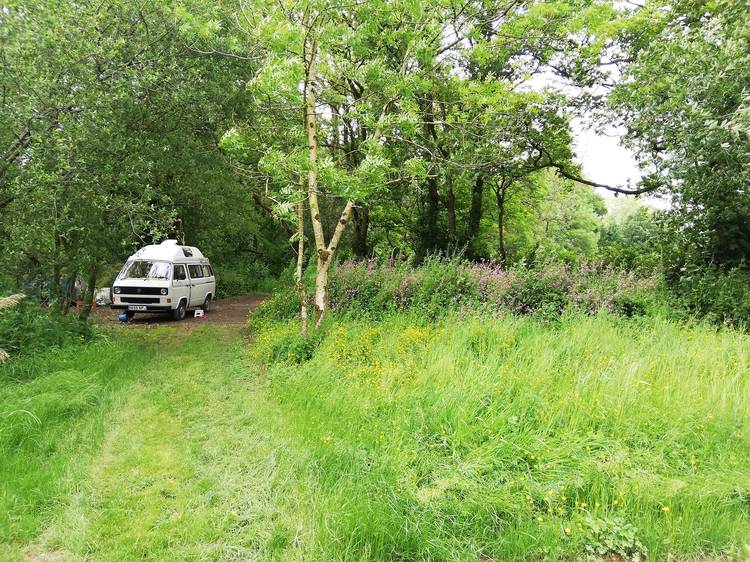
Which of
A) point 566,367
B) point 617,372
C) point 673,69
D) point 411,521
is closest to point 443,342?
point 566,367

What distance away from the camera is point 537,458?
3.49m

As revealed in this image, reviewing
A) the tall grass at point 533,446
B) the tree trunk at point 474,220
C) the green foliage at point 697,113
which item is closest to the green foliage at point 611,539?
the tall grass at point 533,446

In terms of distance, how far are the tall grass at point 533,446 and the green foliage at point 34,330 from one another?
15.0 ft

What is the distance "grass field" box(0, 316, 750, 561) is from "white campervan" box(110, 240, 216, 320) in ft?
18.0

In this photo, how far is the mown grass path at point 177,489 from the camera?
3.00m

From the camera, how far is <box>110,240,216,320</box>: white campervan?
11.6 meters

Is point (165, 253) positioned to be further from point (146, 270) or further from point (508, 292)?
point (508, 292)

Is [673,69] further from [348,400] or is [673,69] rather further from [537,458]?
[348,400]

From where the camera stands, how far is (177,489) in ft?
12.0

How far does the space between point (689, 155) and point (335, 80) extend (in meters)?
8.05

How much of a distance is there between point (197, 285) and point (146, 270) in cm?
169

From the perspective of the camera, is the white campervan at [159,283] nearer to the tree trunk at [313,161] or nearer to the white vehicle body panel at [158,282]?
the white vehicle body panel at [158,282]

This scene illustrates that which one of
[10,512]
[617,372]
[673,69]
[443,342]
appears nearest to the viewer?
[10,512]

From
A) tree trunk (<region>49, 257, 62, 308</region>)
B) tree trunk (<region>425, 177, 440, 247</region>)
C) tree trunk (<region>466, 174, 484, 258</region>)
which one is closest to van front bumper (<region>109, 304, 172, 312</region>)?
tree trunk (<region>49, 257, 62, 308</region>)
